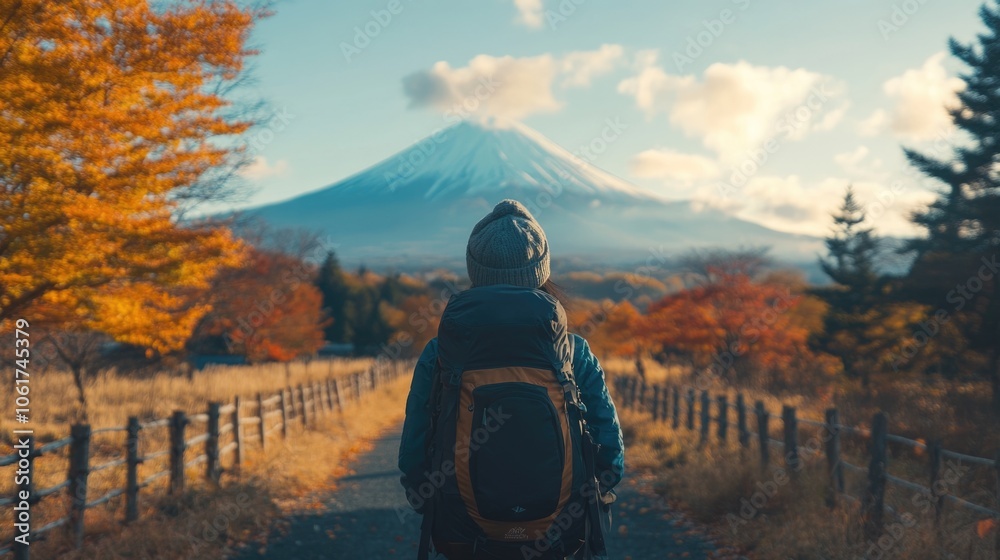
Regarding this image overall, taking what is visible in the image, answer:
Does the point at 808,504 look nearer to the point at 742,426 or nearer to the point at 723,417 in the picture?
the point at 742,426

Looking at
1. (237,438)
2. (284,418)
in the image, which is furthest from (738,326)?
(237,438)

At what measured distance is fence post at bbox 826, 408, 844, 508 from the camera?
756 cm

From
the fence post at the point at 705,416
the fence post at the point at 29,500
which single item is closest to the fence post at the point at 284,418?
the fence post at the point at 705,416

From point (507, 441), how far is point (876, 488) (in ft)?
16.8

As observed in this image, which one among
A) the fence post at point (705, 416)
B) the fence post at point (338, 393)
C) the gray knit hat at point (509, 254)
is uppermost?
the gray knit hat at point (509, 254)

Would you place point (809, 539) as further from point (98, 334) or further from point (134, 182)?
point (98, 334)

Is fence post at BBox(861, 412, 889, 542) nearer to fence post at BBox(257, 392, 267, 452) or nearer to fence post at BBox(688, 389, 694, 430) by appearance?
fence post at BBox(688, 389, 694, 430)

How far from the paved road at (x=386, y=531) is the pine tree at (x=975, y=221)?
15.7m

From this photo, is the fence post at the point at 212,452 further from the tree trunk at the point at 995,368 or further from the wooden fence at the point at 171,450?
the tree trunk at the point at 995,368

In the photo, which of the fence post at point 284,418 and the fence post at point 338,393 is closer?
the fence post at point 284,418

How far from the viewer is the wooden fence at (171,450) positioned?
6.13m

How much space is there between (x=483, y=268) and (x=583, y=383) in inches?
22.7

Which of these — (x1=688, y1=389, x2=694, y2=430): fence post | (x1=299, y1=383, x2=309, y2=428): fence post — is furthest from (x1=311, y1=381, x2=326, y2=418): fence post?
(x1=688, y1=389, x2=694, y2=430): fence post

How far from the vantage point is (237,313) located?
108 ft
